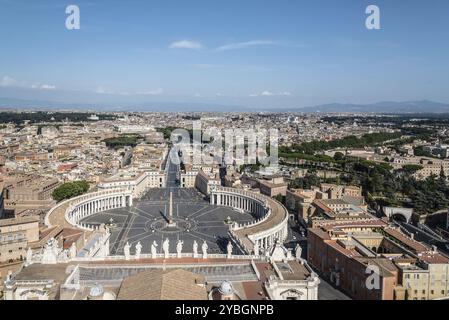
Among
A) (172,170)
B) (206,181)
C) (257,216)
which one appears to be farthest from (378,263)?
(172,170)

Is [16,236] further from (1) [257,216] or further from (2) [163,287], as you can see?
(1) [257,216]

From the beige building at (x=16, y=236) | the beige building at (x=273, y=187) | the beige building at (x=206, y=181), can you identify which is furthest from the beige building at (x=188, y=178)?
the beige building at (x=16, y=236)

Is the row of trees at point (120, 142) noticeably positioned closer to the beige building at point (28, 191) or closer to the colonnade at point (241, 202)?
the beige building at point (28, 191)

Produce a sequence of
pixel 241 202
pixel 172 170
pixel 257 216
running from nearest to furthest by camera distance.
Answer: pixel 257 216, pixel 241 202, pixel 172 170

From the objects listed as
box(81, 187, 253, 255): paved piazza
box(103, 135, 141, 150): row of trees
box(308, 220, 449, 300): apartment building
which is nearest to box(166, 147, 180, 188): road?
box(81, 187, 253, 255): paved piazza

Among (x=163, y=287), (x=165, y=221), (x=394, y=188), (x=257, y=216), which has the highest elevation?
(x=163, y=287)
